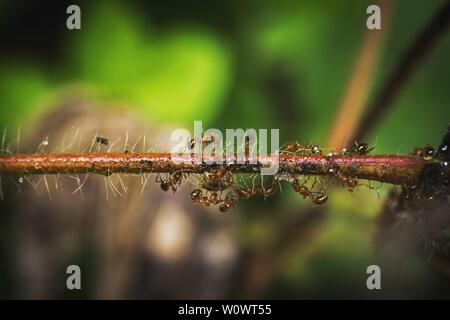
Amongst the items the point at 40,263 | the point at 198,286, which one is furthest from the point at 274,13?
the point at 40,263

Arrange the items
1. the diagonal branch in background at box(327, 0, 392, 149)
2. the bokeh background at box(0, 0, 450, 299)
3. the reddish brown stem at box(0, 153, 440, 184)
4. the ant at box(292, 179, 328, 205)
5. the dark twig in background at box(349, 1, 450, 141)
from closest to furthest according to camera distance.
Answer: the reddish brown stem at box(0, 153, 440, 184)
the ant at box(292, 179, 328, 205)
the dark twig in background at box(349, 1, 450, 141)
the bokeh background at box(0, 0, 450, 299)
the diagonal branch in background at box(327, 0, 392, 149)

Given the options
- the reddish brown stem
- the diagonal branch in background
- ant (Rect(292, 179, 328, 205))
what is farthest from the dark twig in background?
the reddish brown stem

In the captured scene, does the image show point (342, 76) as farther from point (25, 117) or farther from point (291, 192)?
point (25, 117)

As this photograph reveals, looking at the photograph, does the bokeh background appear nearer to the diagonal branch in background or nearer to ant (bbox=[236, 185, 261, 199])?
the diagonal branch in background

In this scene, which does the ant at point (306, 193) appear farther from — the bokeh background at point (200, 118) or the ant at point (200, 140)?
the bokeh background at point (200, 118)

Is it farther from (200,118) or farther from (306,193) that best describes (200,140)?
(200,118)

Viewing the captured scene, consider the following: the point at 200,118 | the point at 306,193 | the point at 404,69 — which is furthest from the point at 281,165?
the point at 200,118
